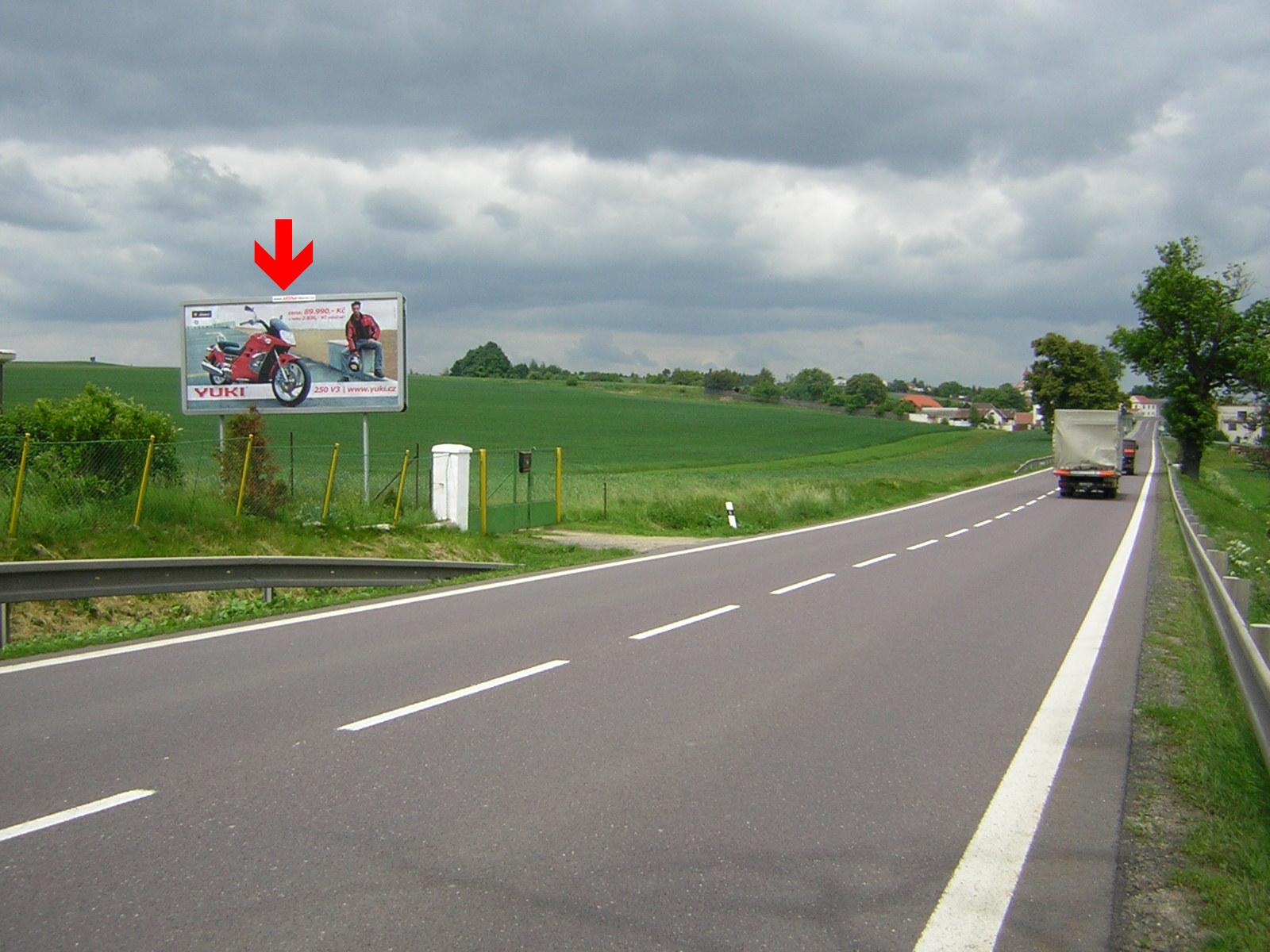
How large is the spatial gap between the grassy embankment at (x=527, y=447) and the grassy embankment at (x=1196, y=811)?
8.69m

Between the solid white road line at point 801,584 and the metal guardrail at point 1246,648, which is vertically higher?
the metal guardrail at point 1246,648

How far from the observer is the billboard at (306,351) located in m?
24.3

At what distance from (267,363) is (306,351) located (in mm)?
864

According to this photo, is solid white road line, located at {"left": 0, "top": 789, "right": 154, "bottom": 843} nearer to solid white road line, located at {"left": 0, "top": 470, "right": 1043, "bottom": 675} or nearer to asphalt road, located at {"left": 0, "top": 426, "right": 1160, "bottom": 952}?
asphalt road, located at {"left": 0, "top": 426, "right": 1160, "bottom": 952}

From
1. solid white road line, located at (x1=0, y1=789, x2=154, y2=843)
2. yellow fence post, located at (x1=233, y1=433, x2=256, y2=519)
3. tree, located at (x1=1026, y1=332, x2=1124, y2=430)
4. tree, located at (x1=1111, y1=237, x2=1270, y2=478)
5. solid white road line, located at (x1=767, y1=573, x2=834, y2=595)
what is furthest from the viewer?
tree, located at (x1=1026, y1=332, x2=1124, y2=430)

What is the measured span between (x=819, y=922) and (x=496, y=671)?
4953 millimetres

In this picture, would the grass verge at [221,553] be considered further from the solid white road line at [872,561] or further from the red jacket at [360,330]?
the red jacket at [360,330]

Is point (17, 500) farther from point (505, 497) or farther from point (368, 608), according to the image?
point (505, 497)

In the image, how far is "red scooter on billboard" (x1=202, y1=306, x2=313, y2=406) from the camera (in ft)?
79.6

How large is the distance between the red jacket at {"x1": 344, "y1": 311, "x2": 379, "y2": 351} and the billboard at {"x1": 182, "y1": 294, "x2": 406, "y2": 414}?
2 centimetres

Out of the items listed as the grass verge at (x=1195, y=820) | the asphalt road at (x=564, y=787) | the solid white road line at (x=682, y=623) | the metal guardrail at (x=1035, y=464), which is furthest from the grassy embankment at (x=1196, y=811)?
the metal guardrail at (x=1035, y=464)

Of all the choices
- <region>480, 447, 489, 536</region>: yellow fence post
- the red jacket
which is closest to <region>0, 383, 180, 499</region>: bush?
the red jacket

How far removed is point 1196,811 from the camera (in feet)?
19.2

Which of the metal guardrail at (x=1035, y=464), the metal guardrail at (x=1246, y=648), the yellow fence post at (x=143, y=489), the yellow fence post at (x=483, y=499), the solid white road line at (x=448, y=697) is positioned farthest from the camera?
the metal guardrail at (x=1035, y=464)
